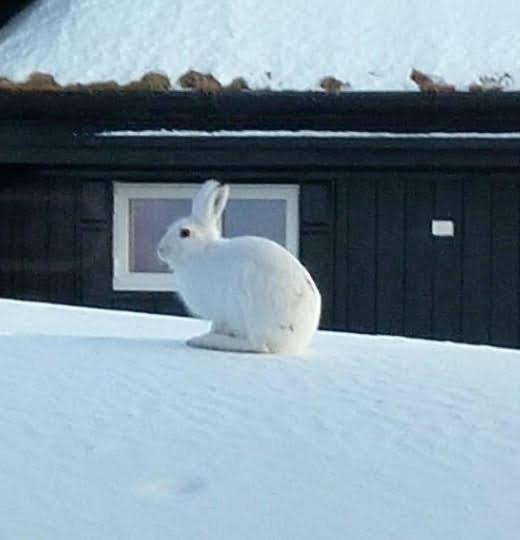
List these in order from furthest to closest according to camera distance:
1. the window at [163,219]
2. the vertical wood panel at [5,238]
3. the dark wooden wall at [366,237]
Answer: the vertical wood panel at [5,238], the window at [163,219], the dark wooden wall at [366,237]

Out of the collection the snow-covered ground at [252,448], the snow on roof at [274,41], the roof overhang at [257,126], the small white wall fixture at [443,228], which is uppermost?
the snow on roof at [274,41]

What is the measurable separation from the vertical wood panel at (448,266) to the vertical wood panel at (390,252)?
20 centimetres

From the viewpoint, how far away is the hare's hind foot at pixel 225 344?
3730mm

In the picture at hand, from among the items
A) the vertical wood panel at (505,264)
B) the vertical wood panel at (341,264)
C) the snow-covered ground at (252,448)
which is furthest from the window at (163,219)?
the snow-covered ground at (252,448)

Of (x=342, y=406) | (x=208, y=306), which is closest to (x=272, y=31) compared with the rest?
(x=208, y=306)

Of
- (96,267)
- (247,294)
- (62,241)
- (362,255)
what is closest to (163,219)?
(96,267)

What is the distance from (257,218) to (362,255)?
68 cm

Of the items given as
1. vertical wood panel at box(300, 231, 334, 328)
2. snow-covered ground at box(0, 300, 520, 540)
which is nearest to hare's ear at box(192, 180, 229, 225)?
snow-covered ground at box(0, 300, 520, 540)

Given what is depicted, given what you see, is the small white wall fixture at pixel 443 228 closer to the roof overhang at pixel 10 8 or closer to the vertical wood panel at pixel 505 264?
the vertical wood panel at pixel 505 264

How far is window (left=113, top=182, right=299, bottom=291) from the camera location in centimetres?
855

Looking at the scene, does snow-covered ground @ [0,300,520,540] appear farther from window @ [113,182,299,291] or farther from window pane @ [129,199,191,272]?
window pane @ [129,199,191,272]

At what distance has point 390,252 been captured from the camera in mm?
8477

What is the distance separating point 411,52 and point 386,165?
646 mm

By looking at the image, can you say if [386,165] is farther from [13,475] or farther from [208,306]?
[13,475]
